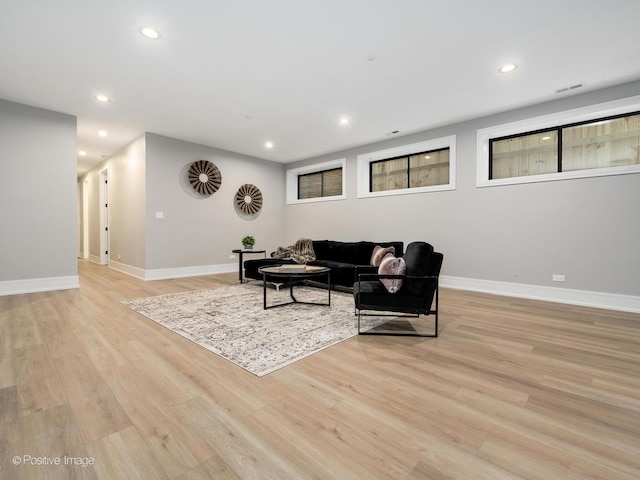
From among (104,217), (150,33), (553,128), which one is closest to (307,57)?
(150,33)

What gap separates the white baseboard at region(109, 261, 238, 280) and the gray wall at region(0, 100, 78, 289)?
1.11 meters

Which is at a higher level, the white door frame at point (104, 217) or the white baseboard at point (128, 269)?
the white door frame at point (104, 217)

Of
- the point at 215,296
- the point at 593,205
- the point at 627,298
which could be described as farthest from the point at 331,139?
the point at 627,298

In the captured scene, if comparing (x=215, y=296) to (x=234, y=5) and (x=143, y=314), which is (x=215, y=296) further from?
(x=234, y=5)

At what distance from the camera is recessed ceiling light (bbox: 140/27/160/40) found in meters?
2.70

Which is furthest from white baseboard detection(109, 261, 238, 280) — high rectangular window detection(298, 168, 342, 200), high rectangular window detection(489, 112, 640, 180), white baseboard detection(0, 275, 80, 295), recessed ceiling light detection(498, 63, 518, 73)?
recessed ceiling light detection(498, 63, 518, 73)

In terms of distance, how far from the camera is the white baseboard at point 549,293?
3.67m

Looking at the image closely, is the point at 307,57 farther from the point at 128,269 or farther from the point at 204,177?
the point at 128,269

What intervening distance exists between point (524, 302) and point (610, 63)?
3.03 m

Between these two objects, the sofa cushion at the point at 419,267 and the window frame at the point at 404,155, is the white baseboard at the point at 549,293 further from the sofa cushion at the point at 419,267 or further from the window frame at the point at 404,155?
the sofa cushion at the point at 419,267

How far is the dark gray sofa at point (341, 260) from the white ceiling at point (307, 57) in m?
2.23

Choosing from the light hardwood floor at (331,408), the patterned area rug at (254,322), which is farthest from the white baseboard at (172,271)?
the light hardwood floor at (331,408)

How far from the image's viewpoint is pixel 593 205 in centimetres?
388

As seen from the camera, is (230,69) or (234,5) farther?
(230,69)
